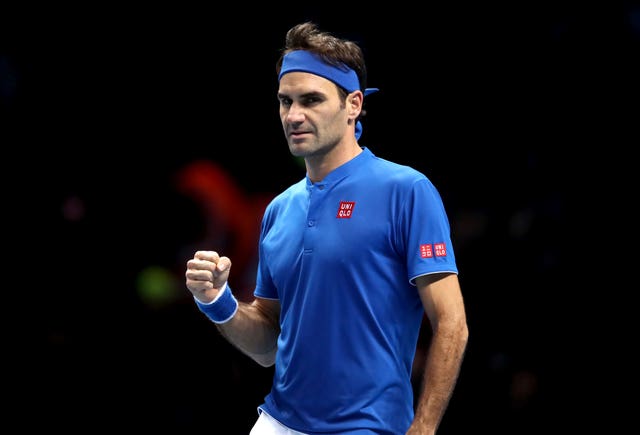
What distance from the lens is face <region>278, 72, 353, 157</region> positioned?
8.15ft

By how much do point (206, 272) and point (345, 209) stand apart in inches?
15.8

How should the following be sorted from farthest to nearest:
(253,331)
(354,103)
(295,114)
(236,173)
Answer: (236,173)
(253,331)
(354,103)
(295,114)

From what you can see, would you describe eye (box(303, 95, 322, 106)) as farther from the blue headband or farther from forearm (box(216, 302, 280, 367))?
→ forearm (box(216, 302, 280, 367))

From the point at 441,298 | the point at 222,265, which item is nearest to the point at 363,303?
the point at 441,298

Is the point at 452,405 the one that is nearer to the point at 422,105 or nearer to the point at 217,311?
the point at 422,105

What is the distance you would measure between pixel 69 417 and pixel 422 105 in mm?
2214

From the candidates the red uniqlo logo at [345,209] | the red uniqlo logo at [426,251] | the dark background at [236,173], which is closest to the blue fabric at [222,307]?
the red uniqlo logo at [345,209]

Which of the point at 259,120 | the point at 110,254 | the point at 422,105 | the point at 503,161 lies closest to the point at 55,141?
the point at 110,254

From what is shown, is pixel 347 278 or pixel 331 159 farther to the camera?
pixel 331 159

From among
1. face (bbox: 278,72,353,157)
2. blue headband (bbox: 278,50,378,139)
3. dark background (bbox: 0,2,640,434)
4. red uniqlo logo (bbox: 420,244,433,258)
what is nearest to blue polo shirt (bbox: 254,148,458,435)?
red uniqlo logo (bbox: 420,244,433,258)

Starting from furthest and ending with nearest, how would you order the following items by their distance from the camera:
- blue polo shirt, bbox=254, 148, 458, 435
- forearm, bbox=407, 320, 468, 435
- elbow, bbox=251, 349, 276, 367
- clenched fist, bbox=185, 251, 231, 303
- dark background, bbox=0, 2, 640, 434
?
dark background, bbox=0, 2, 640, 434
elbow, bbox=251, 349, 276, 367
clenched fist, bbox=185, 251, 231, 303
blue polo shirt, bbox=254, 148, 458, 435
forearm, bbox=407, 320, 468, 435

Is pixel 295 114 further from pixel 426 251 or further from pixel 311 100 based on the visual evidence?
pixel 426 251

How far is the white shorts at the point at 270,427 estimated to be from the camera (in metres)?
2.47

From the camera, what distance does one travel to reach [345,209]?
2.45m
